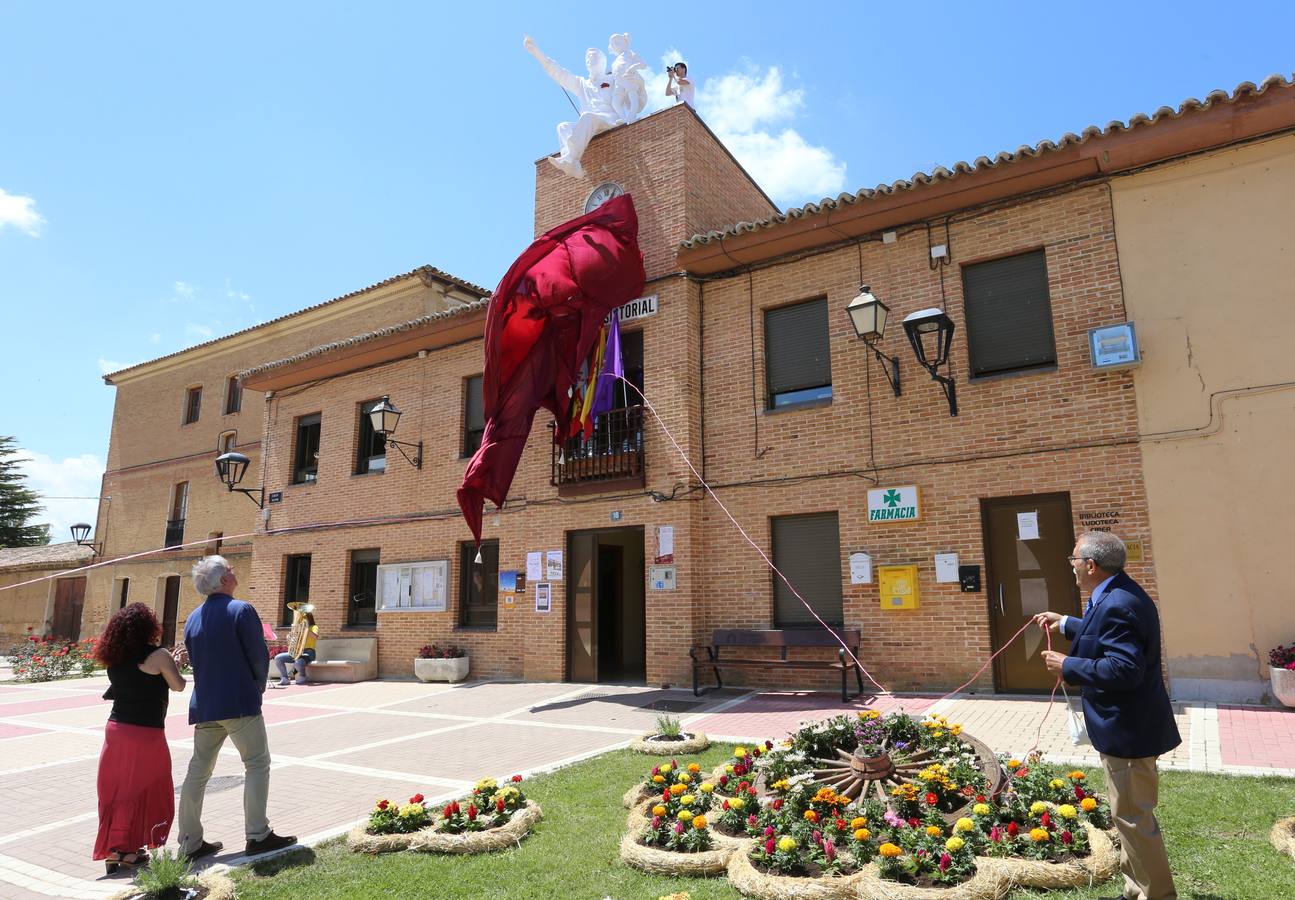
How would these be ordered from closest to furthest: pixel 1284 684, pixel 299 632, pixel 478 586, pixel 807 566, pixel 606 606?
pixel 1284 684, pixel 807 566, pixel 478 586, pixel 299 632, pixel 606 606

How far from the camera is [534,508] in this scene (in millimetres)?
13305

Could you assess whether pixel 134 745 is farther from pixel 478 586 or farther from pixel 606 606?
pixel 606 606

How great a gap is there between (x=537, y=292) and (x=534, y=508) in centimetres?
366

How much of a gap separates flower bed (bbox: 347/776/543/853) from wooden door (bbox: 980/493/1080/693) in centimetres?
653

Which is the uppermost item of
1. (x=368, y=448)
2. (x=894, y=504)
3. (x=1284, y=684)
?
(x=368, y=448)

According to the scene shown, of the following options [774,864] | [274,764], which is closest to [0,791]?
[274,764]

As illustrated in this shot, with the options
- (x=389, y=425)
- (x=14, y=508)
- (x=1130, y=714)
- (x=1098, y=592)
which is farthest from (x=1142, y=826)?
(x=14, y=508)

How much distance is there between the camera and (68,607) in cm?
2711

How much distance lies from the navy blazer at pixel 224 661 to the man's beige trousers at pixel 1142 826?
461cm

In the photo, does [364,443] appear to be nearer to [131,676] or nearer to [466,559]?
[466,559]

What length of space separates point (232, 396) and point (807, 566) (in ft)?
67.1

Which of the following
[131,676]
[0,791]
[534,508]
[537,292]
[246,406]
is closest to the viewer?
[131,676]

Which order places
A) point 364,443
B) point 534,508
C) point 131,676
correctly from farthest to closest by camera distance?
point 364,443 → point 534,508 → point 131,676

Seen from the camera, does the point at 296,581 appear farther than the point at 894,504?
Yes
